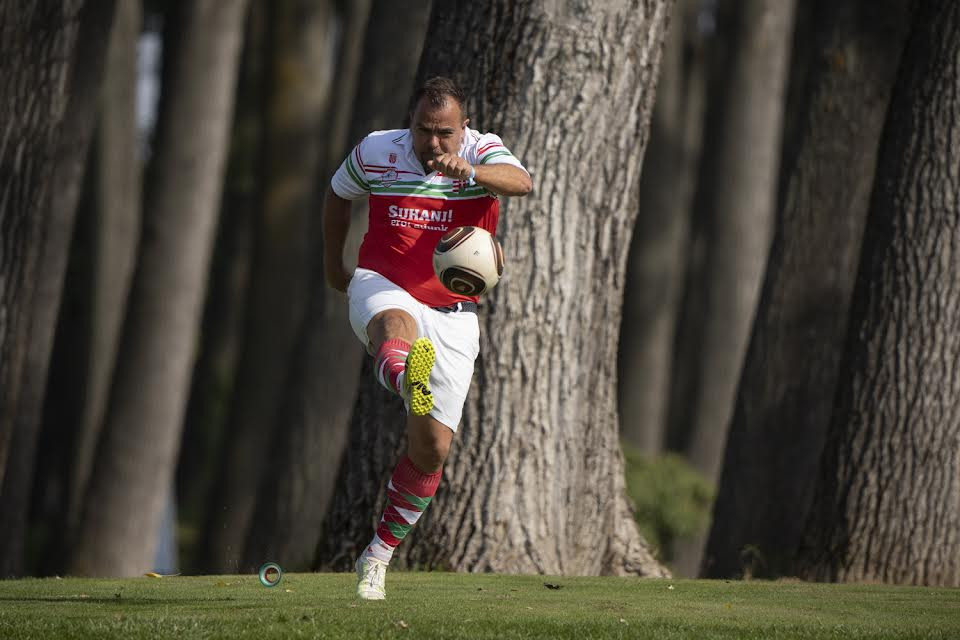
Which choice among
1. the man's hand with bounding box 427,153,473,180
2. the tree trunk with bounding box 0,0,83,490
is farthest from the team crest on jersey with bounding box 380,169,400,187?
the tree trunk with bounding box 0,0,83,490

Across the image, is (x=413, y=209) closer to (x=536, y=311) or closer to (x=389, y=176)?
(x=389, y=176)

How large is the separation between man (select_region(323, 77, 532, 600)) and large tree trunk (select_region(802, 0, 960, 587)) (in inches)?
152

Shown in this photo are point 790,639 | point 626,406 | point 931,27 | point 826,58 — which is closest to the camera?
point 790,639

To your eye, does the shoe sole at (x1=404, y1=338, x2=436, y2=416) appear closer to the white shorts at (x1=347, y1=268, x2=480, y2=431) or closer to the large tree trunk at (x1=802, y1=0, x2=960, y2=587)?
the white shorts at (x1=347, y1=268, x2=480, y2=431)

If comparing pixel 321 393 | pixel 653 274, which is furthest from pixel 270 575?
pixel 653 274

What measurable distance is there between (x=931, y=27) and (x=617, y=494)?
391 cm

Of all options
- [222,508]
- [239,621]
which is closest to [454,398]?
[239,621]

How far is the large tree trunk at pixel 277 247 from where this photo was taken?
1947cm

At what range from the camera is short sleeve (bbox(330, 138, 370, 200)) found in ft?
23.5

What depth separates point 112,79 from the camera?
18.9 metres

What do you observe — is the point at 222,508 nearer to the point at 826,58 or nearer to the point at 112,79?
the point at 112,79

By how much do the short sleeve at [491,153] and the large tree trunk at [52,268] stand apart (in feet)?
22.3

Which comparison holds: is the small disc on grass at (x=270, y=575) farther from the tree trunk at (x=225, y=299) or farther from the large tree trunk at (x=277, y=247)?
the tree trunk at (x=225, y=299)

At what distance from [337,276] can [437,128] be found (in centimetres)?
112
